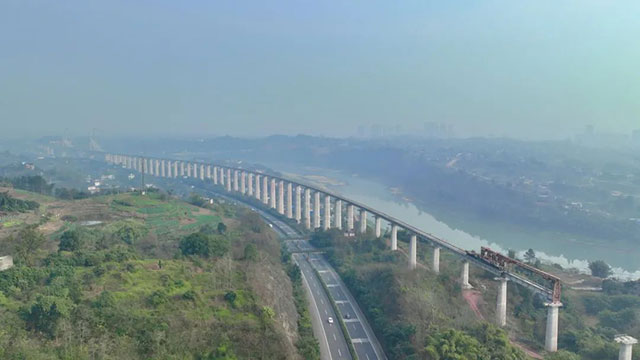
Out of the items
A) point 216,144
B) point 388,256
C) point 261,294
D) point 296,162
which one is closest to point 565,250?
point 388,256

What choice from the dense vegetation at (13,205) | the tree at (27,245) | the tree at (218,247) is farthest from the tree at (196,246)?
the dense vegetation at (13,205)

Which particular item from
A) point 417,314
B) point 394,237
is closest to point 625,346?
point 417,314

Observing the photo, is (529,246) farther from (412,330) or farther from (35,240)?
(35,240)

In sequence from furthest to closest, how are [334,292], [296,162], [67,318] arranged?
[296,162] < [334,292] < [67,318]

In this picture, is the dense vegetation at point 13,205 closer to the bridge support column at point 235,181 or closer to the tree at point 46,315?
the tree at point 46,315

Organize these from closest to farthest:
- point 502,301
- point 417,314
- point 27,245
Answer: point 417,314
point 27,245
point 502,301

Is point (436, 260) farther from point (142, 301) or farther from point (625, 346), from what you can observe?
point (142, 301)
